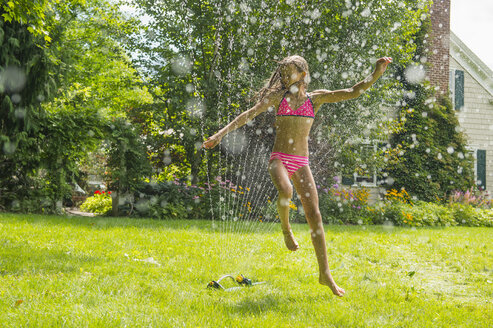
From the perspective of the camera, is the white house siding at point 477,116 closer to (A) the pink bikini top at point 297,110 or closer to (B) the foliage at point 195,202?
(B) the foliage at point 195,202

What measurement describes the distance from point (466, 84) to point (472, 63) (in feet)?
2.96

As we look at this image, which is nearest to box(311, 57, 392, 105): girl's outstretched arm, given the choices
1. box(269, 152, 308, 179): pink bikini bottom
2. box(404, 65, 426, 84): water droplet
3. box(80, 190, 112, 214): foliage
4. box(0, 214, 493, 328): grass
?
box(269, 152, 308, 179): pink bikini bottom

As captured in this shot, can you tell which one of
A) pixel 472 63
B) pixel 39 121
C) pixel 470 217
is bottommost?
pixel 470 217

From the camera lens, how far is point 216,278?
12.5 feet

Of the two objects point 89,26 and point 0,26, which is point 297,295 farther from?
point 89,26

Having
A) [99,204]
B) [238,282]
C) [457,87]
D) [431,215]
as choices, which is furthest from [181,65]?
[457,87]

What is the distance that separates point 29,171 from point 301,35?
6.87 m

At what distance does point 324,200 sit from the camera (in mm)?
10695

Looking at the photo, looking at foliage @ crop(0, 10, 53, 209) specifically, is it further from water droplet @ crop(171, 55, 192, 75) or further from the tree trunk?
water droplet @ crop(171, 55, 192, 75)

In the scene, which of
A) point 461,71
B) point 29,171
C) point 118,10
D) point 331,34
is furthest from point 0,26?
point 461,71

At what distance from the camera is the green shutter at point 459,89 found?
49.3 ft

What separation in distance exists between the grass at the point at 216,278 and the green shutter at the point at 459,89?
10.1m

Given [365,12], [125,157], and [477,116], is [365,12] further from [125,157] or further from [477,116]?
[477,116]

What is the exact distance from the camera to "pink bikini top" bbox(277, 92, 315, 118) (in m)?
3.34
